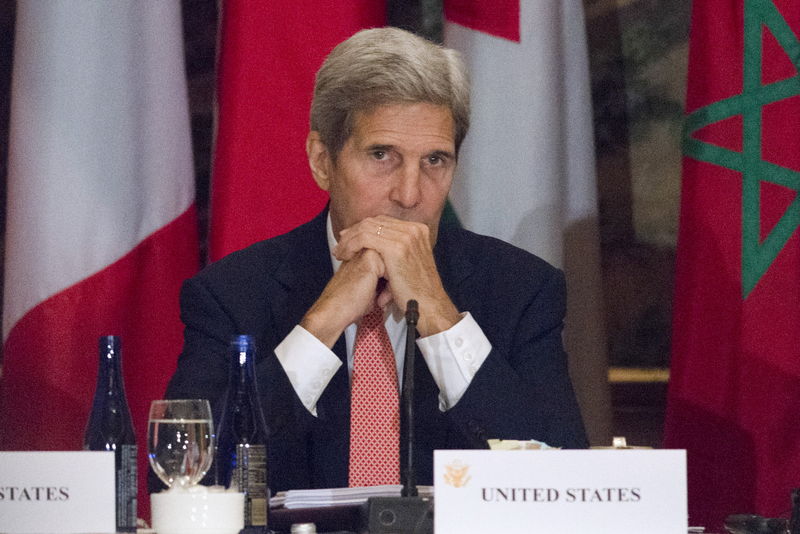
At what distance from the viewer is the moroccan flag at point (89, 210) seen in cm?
269

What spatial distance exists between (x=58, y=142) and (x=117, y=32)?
328mm

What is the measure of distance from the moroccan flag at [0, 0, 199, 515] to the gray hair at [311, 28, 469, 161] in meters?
0.68

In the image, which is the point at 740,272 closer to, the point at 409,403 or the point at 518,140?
the point at 518,140

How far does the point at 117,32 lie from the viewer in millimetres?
2809

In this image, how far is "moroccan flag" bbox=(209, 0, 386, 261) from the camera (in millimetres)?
2789

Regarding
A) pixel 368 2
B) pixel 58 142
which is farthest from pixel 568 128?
pixel 58 142

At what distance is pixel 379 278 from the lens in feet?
7.27

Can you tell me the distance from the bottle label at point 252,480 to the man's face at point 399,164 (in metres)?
0.85

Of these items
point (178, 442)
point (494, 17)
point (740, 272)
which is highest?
point (494, 17)

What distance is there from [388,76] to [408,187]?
24 cm

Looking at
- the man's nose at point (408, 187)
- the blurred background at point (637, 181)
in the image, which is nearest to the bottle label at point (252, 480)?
the man's nose at point (408, 187)

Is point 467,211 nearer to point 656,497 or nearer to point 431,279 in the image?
point 431,279

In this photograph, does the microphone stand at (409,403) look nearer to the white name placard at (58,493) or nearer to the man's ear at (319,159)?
the white name placard at (58,493)

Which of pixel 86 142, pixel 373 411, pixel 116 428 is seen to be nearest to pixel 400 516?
pixel 116 428
